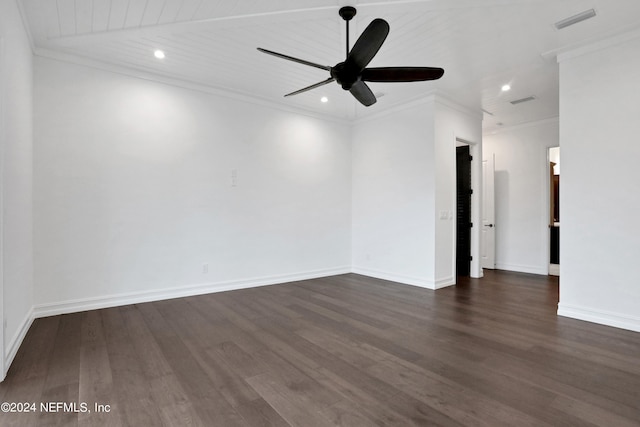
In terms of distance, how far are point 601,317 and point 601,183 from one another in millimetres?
1351

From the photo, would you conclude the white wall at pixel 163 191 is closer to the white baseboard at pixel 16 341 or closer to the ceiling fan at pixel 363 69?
the white baseboard at pixel 16 341

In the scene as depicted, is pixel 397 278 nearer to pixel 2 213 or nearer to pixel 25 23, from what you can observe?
pixel 2 213

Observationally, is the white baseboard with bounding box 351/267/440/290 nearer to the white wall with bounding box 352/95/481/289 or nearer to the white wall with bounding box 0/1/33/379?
the white wall with bounding box 352/95/481/289

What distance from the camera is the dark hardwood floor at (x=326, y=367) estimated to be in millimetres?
1797

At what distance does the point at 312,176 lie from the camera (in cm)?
562

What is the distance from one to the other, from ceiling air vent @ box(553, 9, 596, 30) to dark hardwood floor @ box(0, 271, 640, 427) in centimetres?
287

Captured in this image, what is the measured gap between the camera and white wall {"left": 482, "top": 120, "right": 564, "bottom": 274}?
593 centimetres

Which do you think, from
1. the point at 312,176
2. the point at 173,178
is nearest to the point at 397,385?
the point at 173,178

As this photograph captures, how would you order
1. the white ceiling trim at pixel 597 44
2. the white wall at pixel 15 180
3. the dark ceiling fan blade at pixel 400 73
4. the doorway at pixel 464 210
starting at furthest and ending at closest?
the doorway at pixel 464 210 < the white ceiling trim at pixel 597 44 < the dark ceiling fan blade at pixel 400 73 < the white wall at pixel 15 180

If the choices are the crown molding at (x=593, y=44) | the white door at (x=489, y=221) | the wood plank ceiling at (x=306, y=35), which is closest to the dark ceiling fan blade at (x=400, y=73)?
the wood plank ceiling at (x=306, y=35)

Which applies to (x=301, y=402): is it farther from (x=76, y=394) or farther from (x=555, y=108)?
(x=555, y=108)

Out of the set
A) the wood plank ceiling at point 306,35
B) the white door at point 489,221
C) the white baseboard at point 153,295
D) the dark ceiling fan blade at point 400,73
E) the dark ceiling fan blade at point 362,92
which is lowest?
the white baseboard at point 153,295

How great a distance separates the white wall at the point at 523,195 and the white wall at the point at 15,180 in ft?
23.8

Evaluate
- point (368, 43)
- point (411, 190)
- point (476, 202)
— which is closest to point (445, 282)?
point (411, 190)
